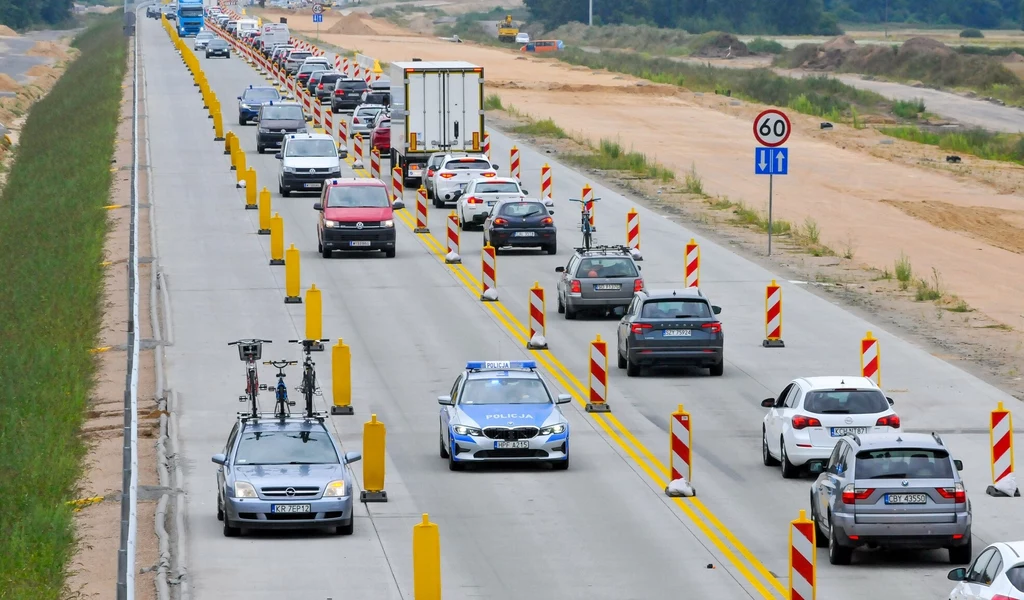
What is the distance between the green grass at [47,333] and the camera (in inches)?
744

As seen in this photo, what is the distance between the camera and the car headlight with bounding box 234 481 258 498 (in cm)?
1889

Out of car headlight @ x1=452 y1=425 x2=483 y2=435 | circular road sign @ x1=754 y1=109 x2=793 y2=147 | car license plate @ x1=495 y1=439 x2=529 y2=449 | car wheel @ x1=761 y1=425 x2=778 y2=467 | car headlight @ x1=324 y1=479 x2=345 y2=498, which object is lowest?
car wheel @ x1=761 y1=425 x2=778 y2=467

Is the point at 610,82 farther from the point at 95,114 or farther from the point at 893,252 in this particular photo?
the point at 893,252

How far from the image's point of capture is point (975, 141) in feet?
249

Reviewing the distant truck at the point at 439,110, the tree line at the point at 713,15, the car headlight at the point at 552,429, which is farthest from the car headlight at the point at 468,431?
the tree line at the point at 713,15

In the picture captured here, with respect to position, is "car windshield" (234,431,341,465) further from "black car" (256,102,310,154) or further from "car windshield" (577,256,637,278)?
"black car" (256,102,310,154)

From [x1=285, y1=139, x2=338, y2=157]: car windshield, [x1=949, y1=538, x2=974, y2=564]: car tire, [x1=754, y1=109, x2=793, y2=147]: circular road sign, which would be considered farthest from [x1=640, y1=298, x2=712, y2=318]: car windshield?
[x1=285, y1=139, x2=338, y2=157]: car windshield

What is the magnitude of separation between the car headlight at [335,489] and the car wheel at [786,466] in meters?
5.93

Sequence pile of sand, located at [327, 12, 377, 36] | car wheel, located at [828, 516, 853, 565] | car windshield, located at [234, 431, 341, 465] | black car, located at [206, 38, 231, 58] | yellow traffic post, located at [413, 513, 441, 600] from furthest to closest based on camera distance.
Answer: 1. pile of sand, located at [327, 12, 377, 36]
2. black car, located at [206, 38, 231, 58]
3. car windshield, located at [234, 431, 341, 465]
4. car wheel, located at [828, 516, 853, 565]
5. yellow traffic post, located at [413, 513, 441, 600]

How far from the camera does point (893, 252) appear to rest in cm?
4531

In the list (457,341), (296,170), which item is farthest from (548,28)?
(457,341)

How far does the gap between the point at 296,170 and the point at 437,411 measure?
26.0 metres

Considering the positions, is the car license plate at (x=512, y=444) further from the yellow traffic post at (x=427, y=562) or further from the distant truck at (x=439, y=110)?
the distant truck at (x=439, y=110)

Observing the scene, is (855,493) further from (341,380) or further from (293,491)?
(341,380)
